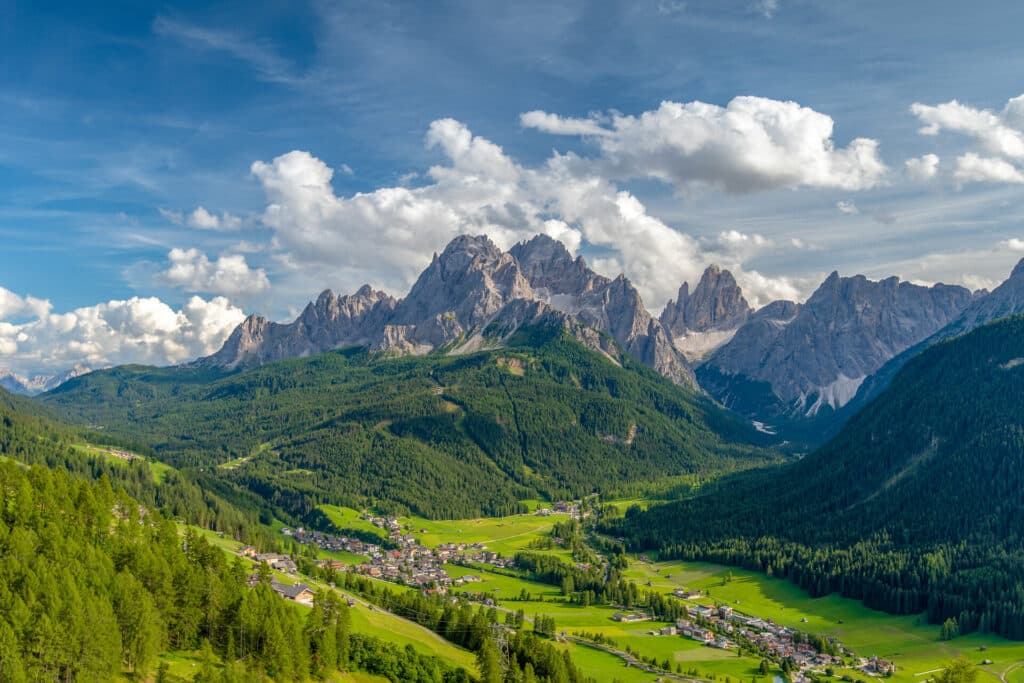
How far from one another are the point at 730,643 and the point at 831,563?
61.2m

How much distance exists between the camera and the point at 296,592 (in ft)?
412

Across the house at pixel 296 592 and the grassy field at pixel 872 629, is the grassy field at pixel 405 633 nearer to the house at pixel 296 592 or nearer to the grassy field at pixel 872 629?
the house at pixel 296 592

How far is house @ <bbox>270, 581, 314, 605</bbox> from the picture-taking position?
123625mm

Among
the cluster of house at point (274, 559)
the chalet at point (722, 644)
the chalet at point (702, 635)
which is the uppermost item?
the cluster of house at point (274, 559)

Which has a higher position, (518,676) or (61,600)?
(61,600)

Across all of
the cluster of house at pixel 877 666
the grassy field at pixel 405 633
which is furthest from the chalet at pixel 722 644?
the grassy field at pixel 405 633

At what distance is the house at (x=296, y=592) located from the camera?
406 feet

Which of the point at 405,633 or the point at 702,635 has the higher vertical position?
the point at 405,633

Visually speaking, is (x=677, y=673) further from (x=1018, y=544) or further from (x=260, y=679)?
(x=1018, y=544)

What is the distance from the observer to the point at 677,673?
133 metres

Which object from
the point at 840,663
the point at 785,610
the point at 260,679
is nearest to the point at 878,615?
the point at 785,610

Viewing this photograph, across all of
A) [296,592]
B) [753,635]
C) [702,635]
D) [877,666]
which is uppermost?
[296,592]

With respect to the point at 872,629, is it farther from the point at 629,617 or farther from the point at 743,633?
the point at 629,617

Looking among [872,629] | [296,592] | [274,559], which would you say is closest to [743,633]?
[872,629]
